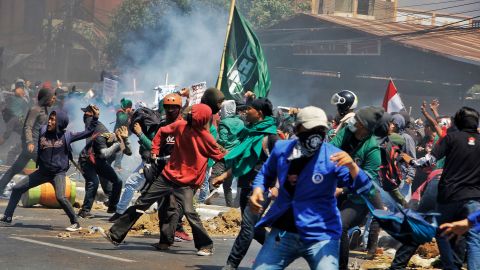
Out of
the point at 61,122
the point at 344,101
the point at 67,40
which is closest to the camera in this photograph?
the point at 344,101

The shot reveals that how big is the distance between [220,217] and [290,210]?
6711 millimetres

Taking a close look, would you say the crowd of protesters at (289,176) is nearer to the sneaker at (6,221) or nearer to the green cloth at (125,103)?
the sneaker at (6,221)

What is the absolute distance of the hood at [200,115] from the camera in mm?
9898

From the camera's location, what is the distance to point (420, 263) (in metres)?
10.2

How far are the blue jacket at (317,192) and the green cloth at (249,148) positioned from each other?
2.89 metres

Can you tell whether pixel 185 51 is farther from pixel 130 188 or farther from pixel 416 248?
pixel 416 248

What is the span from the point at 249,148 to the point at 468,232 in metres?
2.32

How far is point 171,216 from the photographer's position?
10125 mm

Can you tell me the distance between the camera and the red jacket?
9.94 m

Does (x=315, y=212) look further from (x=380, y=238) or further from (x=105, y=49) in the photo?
(x=105, y=49)

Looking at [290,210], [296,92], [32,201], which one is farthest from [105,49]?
[290,210]

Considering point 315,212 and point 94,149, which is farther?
point 94,149

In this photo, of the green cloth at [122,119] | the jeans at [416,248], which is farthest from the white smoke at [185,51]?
the jeans at [416,248]

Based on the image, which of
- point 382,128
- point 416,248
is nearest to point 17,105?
point 382,128
